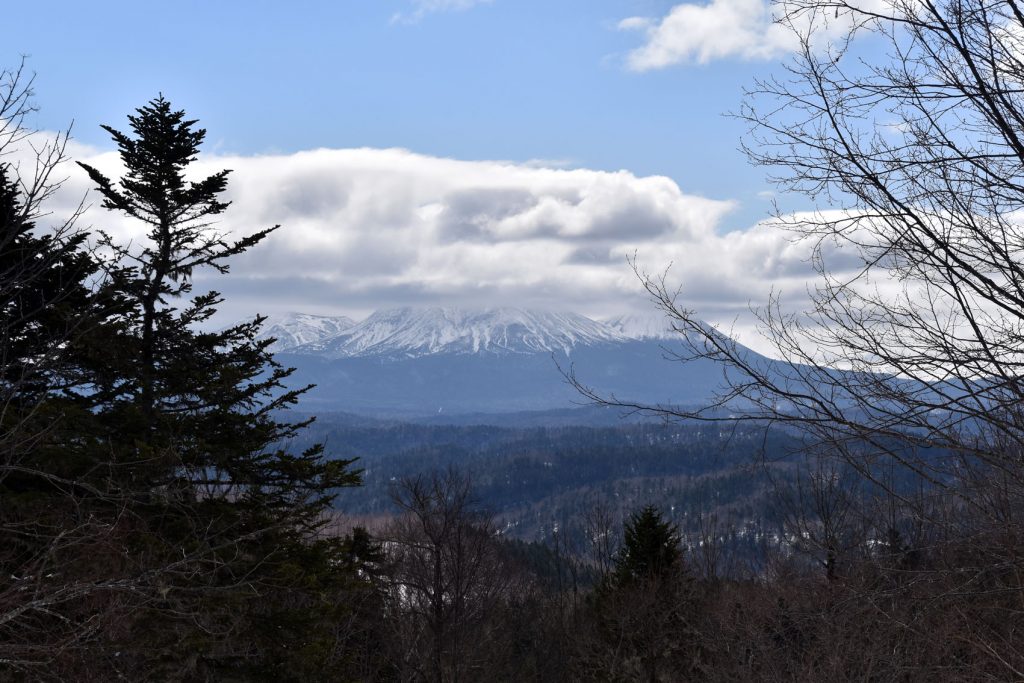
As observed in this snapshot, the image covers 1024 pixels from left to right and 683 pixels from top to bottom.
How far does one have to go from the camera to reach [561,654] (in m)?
41.2

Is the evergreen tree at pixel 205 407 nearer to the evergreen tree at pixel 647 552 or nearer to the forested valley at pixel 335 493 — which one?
the forested valley at pixel 335 493

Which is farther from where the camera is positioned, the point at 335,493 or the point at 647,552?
the point at 647,552

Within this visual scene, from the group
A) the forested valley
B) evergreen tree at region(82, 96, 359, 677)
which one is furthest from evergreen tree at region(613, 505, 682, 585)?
evergreen tree at region(82, 96, 359, 677)

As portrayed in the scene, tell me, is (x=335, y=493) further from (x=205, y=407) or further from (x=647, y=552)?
(x=647, y=552)

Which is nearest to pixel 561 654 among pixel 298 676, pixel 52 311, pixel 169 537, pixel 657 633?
pixel 657 633

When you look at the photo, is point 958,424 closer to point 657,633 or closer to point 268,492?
point 268,492

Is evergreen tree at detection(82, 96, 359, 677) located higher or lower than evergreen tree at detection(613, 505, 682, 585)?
higher

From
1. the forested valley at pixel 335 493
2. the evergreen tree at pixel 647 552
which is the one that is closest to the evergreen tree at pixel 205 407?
the forested valley at pixel 335 493

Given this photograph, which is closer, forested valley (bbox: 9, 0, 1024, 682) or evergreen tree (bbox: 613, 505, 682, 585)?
forested valley (bbox: 9, 0, 1024, 682)

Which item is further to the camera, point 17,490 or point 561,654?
point 561,654

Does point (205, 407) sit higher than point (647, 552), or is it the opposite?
point (205, 407)

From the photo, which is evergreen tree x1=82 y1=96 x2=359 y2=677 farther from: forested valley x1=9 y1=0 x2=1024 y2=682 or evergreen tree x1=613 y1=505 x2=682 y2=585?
evergreen tree x1=613 y1=505 x2=682 y2=585

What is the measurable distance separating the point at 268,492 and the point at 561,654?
28585mm

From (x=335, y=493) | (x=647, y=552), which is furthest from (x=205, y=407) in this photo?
(x=647, y=552)
